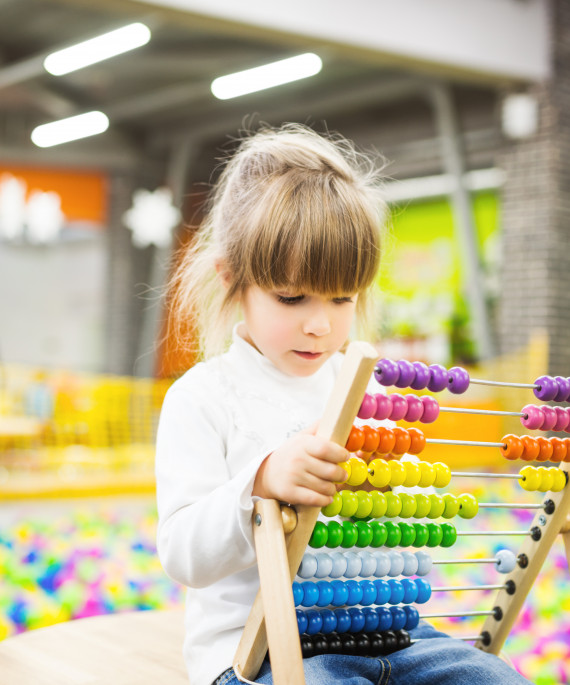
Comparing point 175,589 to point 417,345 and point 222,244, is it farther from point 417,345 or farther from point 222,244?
point 417,345

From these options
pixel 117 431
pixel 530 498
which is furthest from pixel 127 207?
pixel 530 498

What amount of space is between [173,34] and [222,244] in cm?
736

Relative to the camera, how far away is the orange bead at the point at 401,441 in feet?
4.39

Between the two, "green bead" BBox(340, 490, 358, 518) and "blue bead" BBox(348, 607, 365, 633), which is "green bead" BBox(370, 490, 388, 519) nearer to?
"green bead" BBox(340, 490, 358, 518)

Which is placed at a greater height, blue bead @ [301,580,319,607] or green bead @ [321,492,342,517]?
green bead @ [321,492,342,517]

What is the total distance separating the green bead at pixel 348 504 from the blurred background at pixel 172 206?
7.48 ft

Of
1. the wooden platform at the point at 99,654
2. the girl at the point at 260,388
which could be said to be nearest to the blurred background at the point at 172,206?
the wooden platform at the point at 99,654

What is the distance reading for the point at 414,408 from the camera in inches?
52.4

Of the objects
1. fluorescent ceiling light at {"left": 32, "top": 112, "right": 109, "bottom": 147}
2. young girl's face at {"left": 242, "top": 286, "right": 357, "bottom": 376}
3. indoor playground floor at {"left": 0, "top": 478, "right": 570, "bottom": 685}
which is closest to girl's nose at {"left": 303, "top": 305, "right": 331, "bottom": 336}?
young girl's face at {"left": 242, "top": 286, "right": 357, "bottom": 376}

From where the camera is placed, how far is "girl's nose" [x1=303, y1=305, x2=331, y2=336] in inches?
55.6

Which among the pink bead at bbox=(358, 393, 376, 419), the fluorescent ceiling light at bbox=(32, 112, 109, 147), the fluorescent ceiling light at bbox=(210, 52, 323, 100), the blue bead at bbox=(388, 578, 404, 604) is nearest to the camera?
the pink bead at bbox=(358, 393, 376, 419)

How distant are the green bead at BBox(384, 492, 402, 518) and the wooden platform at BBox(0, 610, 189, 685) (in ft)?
1.63

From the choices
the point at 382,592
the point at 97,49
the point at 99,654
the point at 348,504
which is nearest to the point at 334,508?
the point at 348,504

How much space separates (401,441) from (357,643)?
1.16 ft
